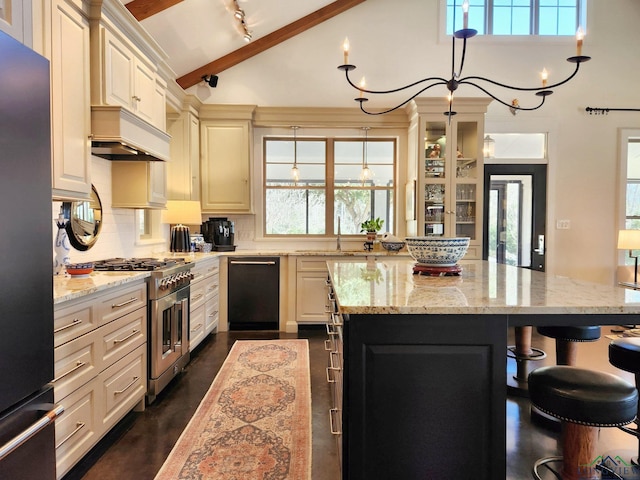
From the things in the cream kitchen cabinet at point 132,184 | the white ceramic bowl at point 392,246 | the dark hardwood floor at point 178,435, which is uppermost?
the cream kitchen cabinet at point 132,184

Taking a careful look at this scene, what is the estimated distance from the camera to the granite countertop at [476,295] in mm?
1294

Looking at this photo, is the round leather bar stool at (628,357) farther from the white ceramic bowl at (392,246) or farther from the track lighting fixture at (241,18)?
the track lighting fixture at (241,18)

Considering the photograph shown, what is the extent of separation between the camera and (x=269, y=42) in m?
4.88

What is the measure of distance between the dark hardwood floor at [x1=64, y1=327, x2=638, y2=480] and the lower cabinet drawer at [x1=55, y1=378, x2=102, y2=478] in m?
0.12

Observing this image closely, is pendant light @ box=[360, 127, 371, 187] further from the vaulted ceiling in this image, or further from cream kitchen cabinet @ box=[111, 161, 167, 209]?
cream kitchen cabinet @ box=[111, 161, 167, 209]

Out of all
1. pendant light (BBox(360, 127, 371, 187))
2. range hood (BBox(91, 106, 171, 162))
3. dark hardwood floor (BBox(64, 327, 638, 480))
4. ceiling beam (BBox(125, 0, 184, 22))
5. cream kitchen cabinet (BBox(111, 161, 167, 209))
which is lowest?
dark hardwood floor (BBox(64, 327, 638, 480))

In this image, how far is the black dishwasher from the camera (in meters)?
4.52

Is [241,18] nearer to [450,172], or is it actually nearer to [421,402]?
[450,172]

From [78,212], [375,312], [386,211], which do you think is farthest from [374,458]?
[386,211]

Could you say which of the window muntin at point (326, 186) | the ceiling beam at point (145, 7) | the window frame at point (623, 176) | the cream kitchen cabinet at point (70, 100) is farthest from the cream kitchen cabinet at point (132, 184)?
the window frame at point (623, 176)

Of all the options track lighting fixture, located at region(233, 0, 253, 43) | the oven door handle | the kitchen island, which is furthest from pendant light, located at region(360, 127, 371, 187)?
the kitchen island

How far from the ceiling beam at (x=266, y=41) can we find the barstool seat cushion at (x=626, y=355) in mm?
4607

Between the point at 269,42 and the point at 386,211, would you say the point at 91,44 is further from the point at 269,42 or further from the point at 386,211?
the point at 386,211

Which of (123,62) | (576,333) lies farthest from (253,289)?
(576,333)
